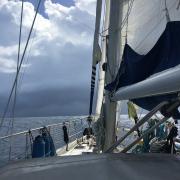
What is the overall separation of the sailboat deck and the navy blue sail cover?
0.76 metres

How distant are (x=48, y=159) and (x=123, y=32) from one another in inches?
98.3

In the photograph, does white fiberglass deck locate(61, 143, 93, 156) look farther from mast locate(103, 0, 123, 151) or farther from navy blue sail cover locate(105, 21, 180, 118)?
navy blue sail cover locate(105, 21, 180, 118)

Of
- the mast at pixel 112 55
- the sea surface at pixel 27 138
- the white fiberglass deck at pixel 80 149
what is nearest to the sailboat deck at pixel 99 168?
the mast at pixel 112 55

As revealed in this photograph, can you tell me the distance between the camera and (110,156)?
2.66 m

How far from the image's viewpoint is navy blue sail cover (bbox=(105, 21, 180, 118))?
327 cm

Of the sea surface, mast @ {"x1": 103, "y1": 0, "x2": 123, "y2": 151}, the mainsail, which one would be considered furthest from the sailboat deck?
the sea surface

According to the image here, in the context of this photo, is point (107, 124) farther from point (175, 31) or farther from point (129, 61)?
point (175, 31)

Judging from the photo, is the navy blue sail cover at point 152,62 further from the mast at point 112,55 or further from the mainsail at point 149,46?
the mast at point 112,55

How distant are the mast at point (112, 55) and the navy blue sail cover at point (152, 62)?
32 centimetres

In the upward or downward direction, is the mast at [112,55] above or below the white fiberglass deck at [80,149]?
above

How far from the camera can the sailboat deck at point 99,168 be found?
226cm

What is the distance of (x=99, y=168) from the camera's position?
7.83ft

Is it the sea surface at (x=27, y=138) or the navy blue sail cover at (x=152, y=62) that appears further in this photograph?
the sea surface at (x=27, y=138)

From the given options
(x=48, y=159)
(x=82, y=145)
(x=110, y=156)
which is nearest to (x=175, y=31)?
(x=110, y=156)
